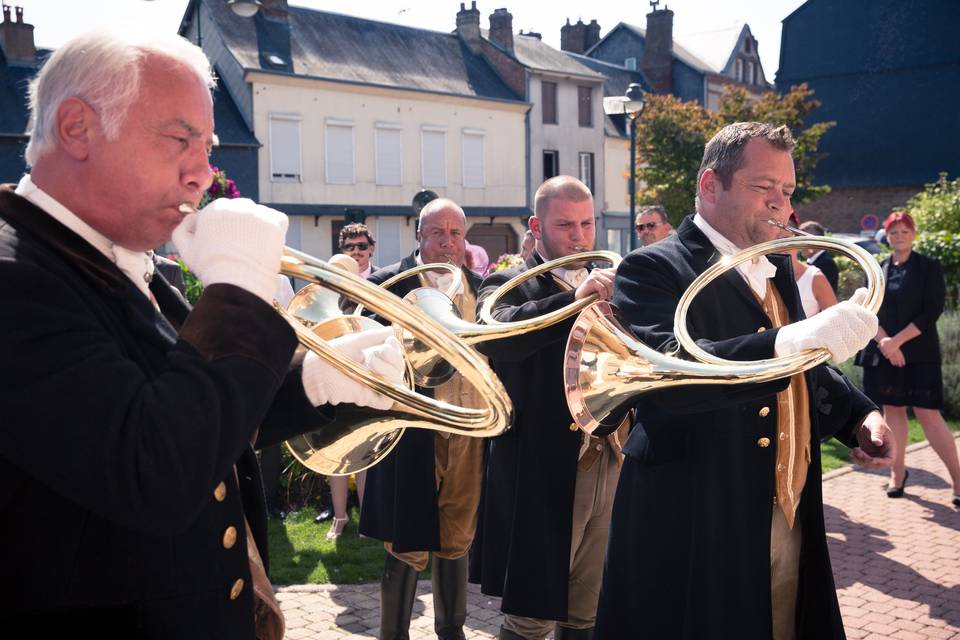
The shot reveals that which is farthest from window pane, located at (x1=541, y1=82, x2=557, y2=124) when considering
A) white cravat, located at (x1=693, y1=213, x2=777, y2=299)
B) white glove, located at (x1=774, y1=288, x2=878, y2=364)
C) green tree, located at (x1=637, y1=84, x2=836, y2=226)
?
white glove, located at (x1=774, y1=288, x2=878, y2=364)

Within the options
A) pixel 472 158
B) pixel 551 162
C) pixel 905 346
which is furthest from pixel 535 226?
pixel 551 162

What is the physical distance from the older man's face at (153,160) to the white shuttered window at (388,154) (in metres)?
27.1

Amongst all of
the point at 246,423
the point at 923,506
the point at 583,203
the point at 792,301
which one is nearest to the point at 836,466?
the point at 923,506

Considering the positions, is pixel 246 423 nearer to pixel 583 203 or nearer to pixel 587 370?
pixel 587 370

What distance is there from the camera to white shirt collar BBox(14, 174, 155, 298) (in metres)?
1.64

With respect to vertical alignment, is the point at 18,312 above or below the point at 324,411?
above

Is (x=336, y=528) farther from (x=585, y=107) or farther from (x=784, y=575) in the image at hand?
(x=585, y=107)

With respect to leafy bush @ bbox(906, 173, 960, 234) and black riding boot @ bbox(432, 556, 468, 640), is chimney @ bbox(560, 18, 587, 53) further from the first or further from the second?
black riding boot @ bbox(432, 556, 468, 640)

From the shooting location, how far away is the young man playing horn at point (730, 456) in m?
2.69

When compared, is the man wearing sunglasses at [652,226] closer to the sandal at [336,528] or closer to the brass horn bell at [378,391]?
the sandal at [336,528]

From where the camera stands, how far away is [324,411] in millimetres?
2135

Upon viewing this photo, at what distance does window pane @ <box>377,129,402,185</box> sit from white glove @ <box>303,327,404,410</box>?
26687mm

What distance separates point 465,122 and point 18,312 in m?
29.5

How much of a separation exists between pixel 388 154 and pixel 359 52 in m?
3.51
